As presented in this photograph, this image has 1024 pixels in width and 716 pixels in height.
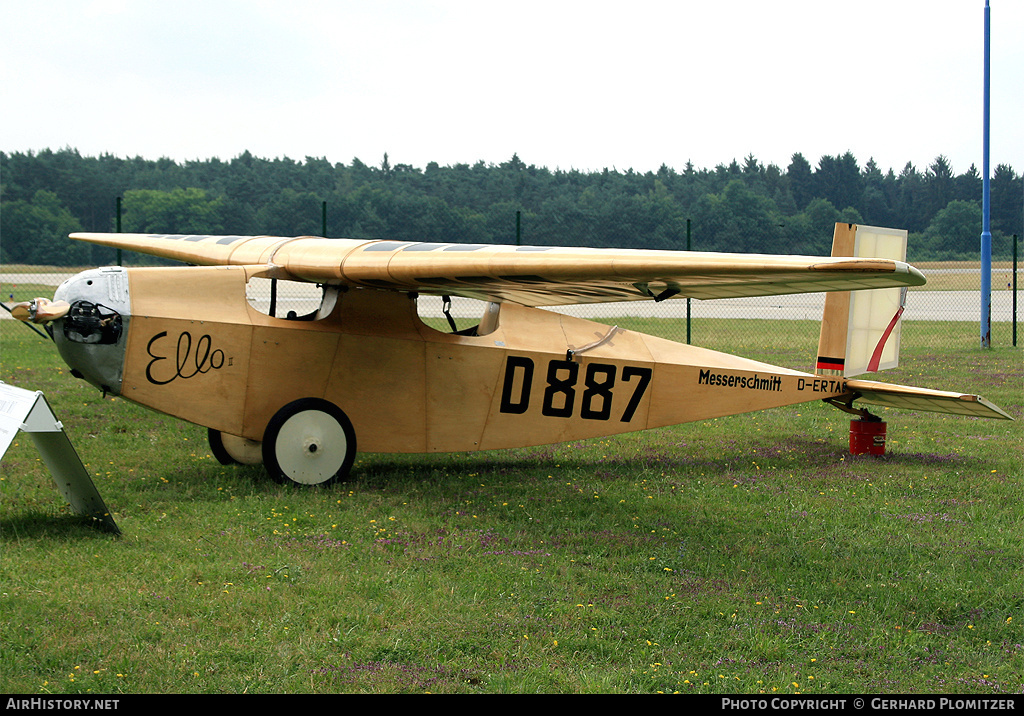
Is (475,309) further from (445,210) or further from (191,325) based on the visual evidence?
(191,325)

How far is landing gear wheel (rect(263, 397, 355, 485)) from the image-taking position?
24.0 feet

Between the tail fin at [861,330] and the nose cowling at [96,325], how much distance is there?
6.61 m

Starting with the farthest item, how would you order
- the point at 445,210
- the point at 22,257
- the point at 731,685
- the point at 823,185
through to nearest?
the point at 823,185
the point at 445,210
the point at 22,257
the point at 731,685

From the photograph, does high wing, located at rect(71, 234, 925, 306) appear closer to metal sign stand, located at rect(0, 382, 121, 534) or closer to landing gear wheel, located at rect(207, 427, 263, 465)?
landing gear wheel, located at rect(207, 427, 263, 465)

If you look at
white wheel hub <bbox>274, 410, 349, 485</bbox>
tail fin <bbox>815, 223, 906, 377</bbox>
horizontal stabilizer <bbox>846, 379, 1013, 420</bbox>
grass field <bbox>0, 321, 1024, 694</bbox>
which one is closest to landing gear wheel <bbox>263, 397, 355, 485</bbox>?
white wheel hub <bbox>274, 410, 349, 485</bbox>

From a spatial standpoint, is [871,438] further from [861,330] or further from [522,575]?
[522,575]

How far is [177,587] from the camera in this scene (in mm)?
4988

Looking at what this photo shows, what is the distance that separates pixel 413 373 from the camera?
315 inches

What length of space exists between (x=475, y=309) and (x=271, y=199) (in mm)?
13972

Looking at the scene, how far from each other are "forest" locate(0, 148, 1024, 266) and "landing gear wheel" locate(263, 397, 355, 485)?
35.7ft

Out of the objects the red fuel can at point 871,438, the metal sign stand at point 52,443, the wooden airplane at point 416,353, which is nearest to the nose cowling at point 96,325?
the wooden airplane at point 416,353

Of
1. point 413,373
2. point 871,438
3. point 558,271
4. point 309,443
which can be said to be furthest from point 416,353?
point 871,438
